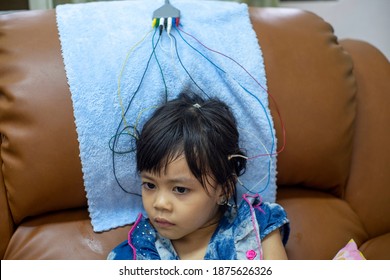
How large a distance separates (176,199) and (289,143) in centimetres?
35

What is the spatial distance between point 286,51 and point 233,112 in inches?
9.0

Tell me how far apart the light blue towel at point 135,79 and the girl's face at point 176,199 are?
5.3 inches

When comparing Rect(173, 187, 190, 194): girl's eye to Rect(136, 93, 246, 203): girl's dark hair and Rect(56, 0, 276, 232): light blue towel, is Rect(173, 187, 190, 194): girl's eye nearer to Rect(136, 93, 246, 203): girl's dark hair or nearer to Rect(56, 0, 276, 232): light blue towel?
Rect(136, 93, 246, 203): girl's dark hair

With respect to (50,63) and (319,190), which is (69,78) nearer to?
(50,63)

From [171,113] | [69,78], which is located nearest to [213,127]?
[171,113]

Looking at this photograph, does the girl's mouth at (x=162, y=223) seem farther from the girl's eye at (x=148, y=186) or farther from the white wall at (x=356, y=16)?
the white wall at (x=356, y=16)

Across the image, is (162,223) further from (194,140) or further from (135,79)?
(135,79)

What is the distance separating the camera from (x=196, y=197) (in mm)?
1063

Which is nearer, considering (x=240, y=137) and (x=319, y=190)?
(x=240, y=137)

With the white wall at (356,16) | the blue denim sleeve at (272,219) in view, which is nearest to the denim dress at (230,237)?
the blue denim sleeve at (272,219)

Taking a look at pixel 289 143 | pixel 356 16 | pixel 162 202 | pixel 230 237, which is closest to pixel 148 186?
pixel 162 202

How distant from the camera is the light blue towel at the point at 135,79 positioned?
115 centimetres

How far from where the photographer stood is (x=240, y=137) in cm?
121

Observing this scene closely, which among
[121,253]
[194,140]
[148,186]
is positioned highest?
[194,140]
